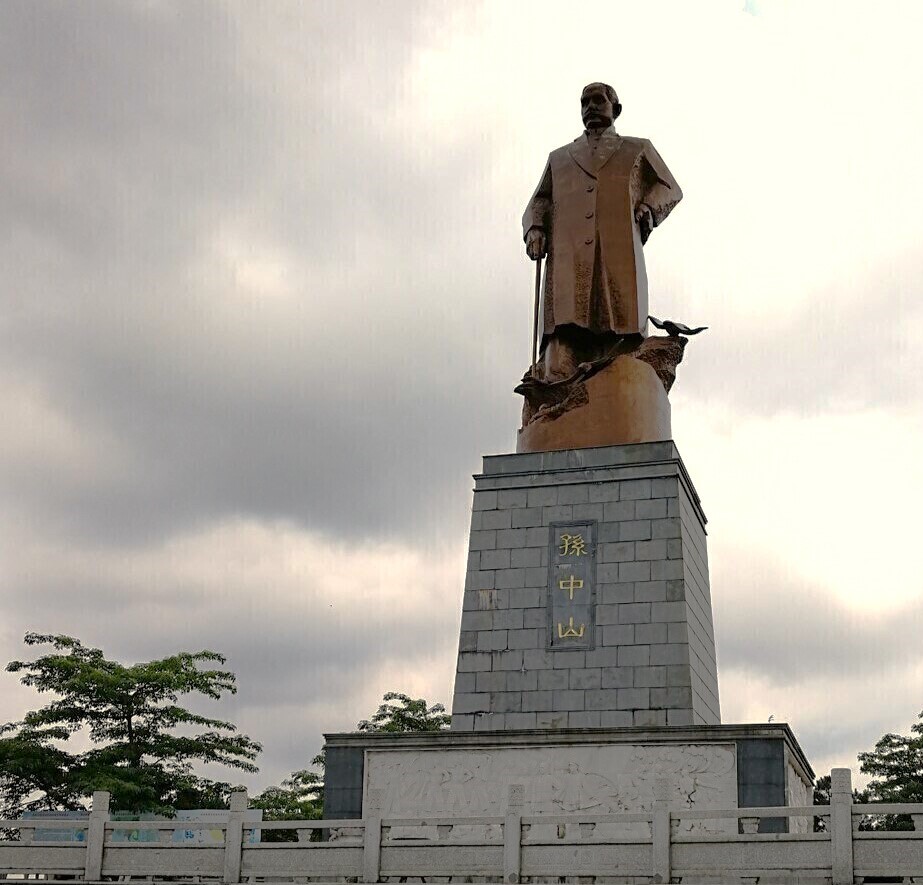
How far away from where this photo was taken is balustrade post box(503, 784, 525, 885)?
29.4 ft

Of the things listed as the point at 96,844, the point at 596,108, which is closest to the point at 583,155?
the point at 596,108

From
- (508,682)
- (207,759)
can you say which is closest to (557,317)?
(508,682)

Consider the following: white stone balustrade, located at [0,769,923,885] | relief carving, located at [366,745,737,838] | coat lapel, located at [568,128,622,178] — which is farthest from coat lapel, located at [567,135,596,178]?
white stone balustrade, located at [0,769,923,885]

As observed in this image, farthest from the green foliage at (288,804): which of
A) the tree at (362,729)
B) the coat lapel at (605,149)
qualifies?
the coat lapel at (605,149)

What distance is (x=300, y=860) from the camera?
31.2 feet

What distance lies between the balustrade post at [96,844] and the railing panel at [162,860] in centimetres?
5

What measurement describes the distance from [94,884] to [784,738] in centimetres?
530

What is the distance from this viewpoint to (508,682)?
1187 centimetres

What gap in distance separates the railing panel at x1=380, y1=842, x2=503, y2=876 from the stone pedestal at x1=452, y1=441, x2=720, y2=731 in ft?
7.96

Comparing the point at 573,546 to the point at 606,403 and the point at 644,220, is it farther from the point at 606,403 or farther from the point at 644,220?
the point at 644,220

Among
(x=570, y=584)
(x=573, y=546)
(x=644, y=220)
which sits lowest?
(x=570, y=584)

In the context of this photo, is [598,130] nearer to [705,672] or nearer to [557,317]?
[557,317]

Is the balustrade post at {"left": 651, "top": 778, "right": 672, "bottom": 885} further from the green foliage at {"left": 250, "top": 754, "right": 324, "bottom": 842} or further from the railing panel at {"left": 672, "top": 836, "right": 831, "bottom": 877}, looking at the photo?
the green foliage at {"left": 250, "top": 754, "right": 324, "bottom": 842}

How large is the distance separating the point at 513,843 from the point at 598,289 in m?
6.22
